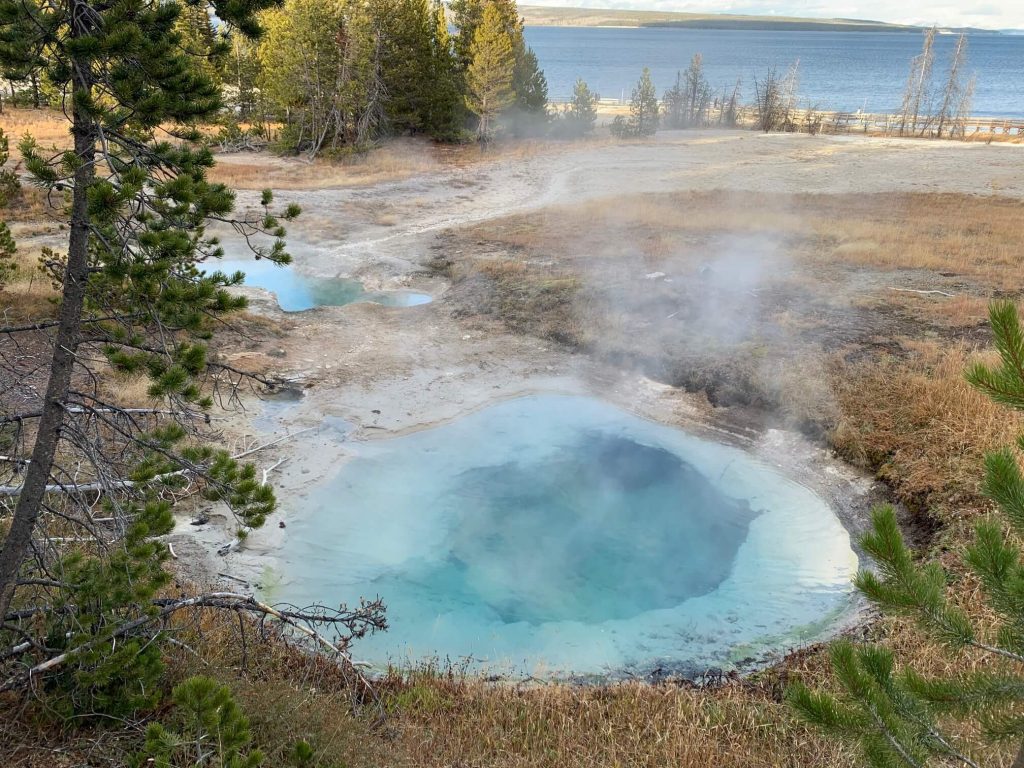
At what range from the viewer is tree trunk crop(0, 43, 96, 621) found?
13.2 ft

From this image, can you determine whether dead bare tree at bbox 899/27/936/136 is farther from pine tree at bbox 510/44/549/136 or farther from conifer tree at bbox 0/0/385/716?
conifer tree at bbox 0/0/385/716

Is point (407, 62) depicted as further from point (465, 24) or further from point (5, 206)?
point (5, 206)

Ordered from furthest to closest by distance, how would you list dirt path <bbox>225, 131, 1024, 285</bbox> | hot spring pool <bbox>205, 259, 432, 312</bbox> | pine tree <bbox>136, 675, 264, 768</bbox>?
dirt path <bbox>225, 131, 1024, 285</bbox>
hot spring pool <bbox>205, 259, 432, 312</bbox>
pine tree <bbox>136, 675, 264, 768</bbox>

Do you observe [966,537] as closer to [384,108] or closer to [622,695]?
[622,695]

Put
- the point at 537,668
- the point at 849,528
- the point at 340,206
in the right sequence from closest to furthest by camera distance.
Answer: the point at 537,668
the point at 849,528
the point at 340,206

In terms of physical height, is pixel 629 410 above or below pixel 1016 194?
below

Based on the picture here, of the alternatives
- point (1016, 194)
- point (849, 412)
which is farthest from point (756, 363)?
point (1016, 194)

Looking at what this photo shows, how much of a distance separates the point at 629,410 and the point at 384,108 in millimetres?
32152

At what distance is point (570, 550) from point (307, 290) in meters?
11.9

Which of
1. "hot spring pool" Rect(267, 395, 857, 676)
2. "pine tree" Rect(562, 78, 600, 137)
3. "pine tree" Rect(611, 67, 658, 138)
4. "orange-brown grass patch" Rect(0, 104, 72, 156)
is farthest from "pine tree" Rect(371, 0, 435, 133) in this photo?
"hot spring pool" Rect(267, 395, 857, 676)

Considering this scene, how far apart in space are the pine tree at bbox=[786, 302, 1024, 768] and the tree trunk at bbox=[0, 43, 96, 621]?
407 cm

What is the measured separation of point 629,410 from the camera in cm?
1276

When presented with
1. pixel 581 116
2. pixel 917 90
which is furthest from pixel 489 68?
pixel 917 90

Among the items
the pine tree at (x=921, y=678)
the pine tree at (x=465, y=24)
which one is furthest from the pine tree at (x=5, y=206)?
the pine tree at (x=465, y=24)
